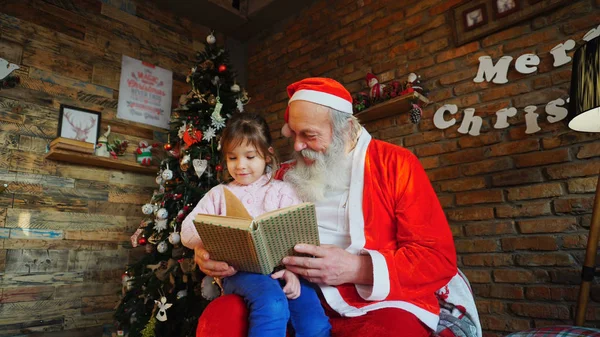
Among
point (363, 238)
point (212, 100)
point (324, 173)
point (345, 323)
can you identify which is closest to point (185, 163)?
point (212, 100)

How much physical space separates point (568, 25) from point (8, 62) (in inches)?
153

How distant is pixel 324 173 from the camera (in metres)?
1.52

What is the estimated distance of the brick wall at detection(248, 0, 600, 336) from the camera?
2.18 metres

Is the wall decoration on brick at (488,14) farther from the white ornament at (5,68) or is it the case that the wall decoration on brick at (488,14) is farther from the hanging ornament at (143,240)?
the white ornament at (5,68)

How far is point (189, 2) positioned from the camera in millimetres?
3971

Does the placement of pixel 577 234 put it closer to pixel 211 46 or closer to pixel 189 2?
pixel 211 46

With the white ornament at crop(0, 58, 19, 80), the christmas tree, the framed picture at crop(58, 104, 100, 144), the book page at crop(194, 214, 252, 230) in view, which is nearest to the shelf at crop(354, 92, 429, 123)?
the christmas tree

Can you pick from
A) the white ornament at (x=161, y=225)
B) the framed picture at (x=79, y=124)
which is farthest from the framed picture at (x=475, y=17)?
the framed picture at (x=79, y=124)

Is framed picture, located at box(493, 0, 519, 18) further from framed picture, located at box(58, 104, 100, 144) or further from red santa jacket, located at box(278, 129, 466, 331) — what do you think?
framed picture, located at box(58, 104, 100, 144)

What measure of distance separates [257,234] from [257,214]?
479 mm

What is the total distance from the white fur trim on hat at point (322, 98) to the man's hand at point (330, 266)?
61 centimetres

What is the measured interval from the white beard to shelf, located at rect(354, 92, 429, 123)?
56.6 inches

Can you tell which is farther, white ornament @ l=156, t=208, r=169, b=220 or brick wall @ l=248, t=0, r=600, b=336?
white ornament @ l=156, t=208, r=169, b=220

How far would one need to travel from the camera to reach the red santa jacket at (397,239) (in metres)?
1.21
